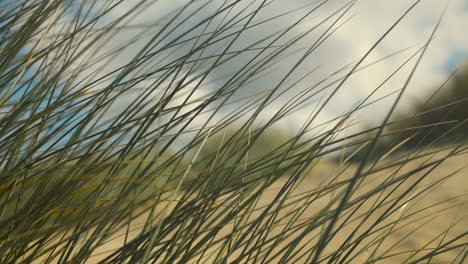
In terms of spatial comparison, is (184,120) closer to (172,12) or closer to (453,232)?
(172,12)

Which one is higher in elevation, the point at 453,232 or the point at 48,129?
the point at 453,232

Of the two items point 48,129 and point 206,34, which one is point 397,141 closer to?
point 206,34

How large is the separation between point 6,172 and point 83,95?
0.54 feet

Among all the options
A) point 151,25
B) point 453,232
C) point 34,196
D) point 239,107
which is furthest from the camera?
point 453,232

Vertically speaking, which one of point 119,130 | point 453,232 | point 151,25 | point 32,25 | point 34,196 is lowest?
point 34,196

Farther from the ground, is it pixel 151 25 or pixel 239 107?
pixel 151 25

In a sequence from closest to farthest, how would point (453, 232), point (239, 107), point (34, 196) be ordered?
point (34, 196), point (239, 107), point (453, 232)

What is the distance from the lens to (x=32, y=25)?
Answer: 0.90 meters

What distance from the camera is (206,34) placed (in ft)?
3.04

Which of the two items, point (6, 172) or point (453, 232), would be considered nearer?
point (6, 172)

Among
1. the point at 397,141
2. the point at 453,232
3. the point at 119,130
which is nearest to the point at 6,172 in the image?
the point at 119,130

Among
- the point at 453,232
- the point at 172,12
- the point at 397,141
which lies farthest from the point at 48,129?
the point at 453,232

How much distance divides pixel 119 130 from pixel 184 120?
0.34ft

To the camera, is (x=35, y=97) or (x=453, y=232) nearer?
(x=35, y=97)
